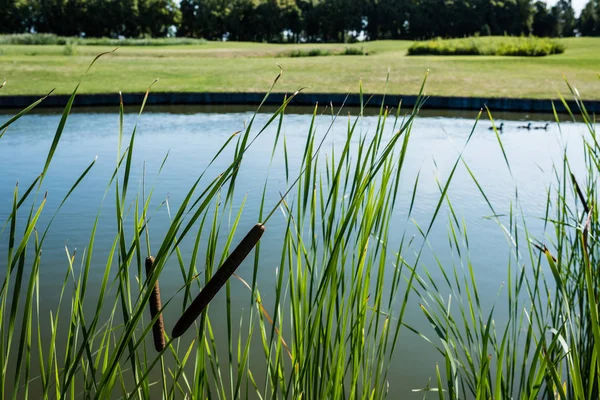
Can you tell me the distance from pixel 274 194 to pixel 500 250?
1852 millimetres

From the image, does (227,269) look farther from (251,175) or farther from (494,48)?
(494,48)

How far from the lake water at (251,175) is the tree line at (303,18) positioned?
32.3 m

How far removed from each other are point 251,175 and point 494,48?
57.4 feet

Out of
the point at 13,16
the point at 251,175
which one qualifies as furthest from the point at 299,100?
the point at 13,16

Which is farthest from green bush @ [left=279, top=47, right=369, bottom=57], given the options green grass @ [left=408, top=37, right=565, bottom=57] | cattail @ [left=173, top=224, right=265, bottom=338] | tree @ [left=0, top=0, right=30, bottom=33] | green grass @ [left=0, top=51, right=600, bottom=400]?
tree @ [left=0, top=0, right=30, bottom=33]

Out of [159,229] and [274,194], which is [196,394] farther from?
[274,194]

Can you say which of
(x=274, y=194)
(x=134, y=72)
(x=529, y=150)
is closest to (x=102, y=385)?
(x=274, y=194)

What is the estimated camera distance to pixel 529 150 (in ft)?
23.3

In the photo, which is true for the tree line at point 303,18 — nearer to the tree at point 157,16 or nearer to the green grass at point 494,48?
the tree at point 157,16

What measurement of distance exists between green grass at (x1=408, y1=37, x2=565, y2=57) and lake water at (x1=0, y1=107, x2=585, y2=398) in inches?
422

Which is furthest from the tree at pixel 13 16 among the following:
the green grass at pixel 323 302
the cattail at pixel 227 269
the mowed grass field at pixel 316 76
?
the cattail at pixel 227 269

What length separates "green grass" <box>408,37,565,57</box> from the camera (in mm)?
20031

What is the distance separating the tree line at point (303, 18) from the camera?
131ft

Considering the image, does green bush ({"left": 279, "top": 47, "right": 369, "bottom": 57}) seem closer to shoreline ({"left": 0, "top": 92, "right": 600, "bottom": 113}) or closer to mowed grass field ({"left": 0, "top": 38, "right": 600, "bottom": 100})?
mowed grass field ({"left": 0, "top": 38, "right": 600, "bottom": 100})
